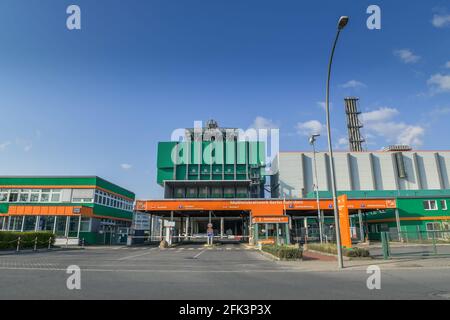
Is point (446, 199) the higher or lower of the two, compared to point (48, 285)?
higher

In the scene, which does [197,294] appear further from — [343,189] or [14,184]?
[343,189]

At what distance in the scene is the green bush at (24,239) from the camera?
2498 centimetres

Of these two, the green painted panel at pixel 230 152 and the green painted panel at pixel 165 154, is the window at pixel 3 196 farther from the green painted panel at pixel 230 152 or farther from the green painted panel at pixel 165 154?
the green painted panel at pixel 230 152

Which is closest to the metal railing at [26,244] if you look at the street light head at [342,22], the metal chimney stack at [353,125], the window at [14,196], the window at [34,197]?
the window at [34,197]

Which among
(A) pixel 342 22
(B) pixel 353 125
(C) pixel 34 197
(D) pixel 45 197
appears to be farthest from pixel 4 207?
(B) pixel 353 125

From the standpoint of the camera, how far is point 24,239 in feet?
87.9

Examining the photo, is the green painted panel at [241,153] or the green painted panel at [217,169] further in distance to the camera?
the green painted panel at [217,169]

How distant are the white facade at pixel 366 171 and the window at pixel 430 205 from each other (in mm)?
20421
